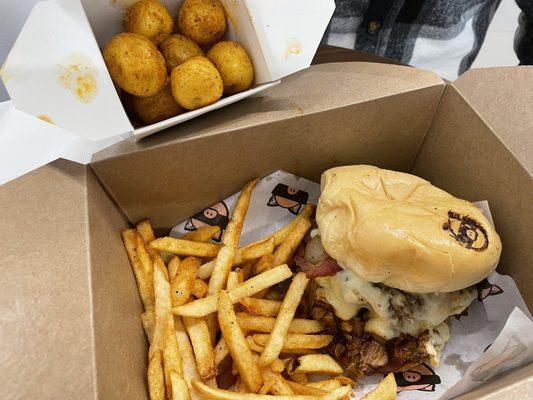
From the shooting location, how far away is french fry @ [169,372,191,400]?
3.98 feet

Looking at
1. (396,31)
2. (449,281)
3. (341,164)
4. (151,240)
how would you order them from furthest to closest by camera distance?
(396,31)
(341,164)
(151,240)
(449,281)

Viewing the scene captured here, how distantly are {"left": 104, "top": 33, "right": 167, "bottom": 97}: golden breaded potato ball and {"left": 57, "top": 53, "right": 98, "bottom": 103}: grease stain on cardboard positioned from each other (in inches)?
2.5

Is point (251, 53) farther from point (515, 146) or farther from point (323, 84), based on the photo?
point (515, 146)

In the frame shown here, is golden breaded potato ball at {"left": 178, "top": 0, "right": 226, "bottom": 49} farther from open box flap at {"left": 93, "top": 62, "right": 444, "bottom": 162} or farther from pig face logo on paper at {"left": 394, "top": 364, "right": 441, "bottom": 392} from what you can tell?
pig face logo on paper at {"left": 394, "top": 364, "right": 441, "bottom": 392}

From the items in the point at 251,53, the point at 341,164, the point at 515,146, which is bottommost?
the point at 341,164

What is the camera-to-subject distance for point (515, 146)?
4.60 ft

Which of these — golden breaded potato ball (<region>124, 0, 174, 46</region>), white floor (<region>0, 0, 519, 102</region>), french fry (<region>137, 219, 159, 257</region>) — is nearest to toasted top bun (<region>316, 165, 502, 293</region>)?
french fry (<region>137, 219, 159, 257</region>)

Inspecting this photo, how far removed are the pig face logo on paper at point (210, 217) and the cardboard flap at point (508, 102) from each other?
3.19 feet

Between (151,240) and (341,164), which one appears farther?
(341,164)

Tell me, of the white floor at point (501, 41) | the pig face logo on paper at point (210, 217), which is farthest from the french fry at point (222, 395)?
the white floor at point (501, 41)

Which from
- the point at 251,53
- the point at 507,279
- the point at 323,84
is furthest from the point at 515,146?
the point at 251,53

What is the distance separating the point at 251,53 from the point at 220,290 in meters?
0.77

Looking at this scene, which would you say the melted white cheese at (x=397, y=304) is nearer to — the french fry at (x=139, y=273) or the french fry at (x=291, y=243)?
the french fry at (x=291, y=243)

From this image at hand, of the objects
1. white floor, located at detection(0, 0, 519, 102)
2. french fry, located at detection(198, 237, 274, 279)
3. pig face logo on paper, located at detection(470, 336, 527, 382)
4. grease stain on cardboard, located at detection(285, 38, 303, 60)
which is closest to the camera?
pig face logo on paper, located at detection(470, 336, 527, 382)
